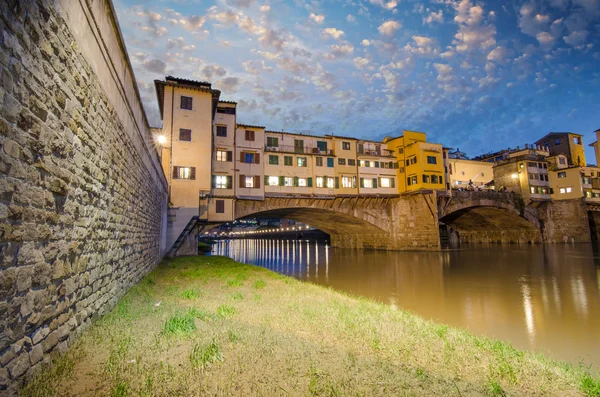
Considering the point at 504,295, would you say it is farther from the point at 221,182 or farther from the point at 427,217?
the point at 221,182

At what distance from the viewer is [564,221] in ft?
183

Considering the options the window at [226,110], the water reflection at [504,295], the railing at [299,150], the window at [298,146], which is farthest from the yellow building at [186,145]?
the window at [298,146]

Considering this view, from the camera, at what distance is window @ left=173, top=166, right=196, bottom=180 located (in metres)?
27.9

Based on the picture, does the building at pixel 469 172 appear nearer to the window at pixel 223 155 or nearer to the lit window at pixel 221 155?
the window at pixel 223 155

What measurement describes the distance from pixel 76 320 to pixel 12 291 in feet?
8.40

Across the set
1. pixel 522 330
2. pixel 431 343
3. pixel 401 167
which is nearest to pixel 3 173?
pixel 431 343

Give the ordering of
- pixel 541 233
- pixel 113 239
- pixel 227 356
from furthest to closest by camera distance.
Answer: pixel 541 233, pixel 113 239, pixel 227 356

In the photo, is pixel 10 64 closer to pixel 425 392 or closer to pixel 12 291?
pixel 12 291

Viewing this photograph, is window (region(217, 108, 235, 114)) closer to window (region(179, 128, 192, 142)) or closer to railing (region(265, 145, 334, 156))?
railing (region(265, 145, 334, 156))

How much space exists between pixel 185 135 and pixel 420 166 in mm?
30163

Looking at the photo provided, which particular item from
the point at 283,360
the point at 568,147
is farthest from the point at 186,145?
the point at 568,147

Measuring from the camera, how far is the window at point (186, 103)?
1138 inches

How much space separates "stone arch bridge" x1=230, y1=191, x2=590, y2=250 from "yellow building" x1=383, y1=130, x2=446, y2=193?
137 cm

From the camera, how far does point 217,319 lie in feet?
26.9
